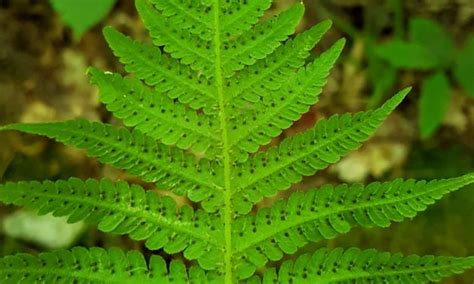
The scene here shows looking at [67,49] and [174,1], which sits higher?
[67,49]

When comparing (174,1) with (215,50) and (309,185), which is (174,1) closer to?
(215,50)

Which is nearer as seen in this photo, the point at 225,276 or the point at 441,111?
the point at 225,276

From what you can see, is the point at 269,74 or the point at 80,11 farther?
the point at 80,11

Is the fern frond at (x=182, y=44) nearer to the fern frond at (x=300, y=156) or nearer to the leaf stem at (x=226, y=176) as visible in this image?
the leaf stem at (x=226, y=176)

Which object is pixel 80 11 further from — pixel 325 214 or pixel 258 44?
pixel 325 214

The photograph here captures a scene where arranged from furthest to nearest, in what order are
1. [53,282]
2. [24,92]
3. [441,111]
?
[24,92] < [441,111] < [53,282]

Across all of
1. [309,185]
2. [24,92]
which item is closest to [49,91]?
[24,92]

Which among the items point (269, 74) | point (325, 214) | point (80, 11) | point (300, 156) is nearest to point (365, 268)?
point (325, 214)
